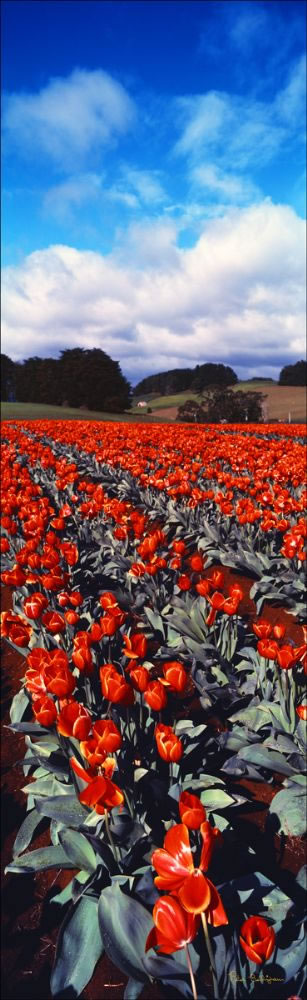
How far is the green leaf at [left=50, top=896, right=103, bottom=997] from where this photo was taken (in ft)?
7.04

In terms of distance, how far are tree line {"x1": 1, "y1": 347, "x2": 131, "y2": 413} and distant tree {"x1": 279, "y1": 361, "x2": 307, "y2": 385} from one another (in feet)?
230

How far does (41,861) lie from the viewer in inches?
103

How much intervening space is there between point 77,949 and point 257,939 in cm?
105

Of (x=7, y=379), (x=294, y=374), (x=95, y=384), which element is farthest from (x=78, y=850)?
(x=294, y=374)

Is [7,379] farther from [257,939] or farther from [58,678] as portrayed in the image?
[257,939]

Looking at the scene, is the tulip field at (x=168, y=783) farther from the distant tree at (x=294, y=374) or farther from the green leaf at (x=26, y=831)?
the distant tree at (x=294, y=374)

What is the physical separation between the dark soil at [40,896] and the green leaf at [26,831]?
12 centimetres

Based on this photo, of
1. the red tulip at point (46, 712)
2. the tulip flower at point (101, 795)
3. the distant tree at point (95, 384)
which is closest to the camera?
the tulip flower at point (101, 795)

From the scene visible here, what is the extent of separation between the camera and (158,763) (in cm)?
310

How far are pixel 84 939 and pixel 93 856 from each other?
346 millimetres

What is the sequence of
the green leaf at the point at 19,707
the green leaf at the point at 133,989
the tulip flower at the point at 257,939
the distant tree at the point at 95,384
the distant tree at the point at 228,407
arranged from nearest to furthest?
the tulip flower at the point at 257,939 < the green leaf at the point at 133,989 < the green leaf at the point at 19,707 < the distant tree at the point at 228,407 < the distant tree at the point at 95,384

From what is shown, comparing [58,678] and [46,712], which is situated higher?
[58,678]

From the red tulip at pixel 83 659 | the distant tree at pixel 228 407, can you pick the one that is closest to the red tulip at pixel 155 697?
the red tulip at pixel 83 659

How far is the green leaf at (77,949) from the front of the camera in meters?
2.14
